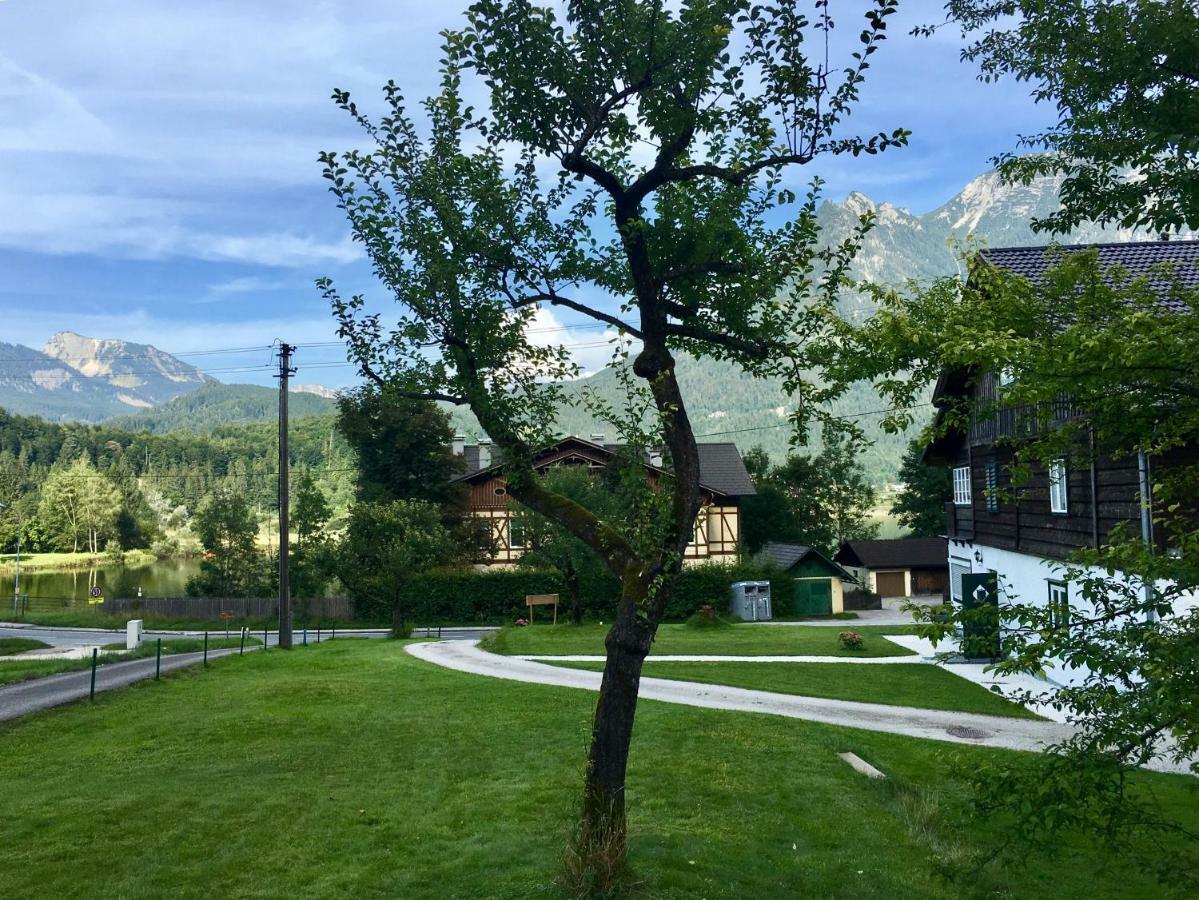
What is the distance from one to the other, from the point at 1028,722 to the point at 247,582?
4756 centimetres

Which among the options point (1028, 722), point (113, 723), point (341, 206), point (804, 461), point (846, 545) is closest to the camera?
point (341, 206)

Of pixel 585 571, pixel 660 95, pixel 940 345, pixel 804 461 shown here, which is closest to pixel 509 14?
pixel 660 95

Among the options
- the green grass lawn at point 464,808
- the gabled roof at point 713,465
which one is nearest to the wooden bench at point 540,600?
the gabled roof at point 713,465

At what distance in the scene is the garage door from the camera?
186 ft

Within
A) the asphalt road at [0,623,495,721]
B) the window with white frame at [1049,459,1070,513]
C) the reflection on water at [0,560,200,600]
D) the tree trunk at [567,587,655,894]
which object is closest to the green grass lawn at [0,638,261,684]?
the asphalt road at [0,623,495,721]

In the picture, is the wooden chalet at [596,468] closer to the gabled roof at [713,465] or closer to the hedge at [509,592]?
the gabled roof at [713,465]

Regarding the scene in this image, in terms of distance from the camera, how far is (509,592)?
44.9 m

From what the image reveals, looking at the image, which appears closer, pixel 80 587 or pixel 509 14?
pixel 509 14

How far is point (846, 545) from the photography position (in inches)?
2315

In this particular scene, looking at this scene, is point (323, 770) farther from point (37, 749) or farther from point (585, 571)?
point (585, 571)

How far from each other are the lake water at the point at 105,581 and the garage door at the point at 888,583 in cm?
4964

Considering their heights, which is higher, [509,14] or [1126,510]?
[509,14]

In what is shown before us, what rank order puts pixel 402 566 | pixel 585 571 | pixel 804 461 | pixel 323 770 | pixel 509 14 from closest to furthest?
pixel 509 14
pixel 323 770
pixel 402 566
pixel 585 571
pixel 804 461

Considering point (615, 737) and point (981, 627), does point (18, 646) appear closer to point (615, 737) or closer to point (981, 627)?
point (615, 737)
